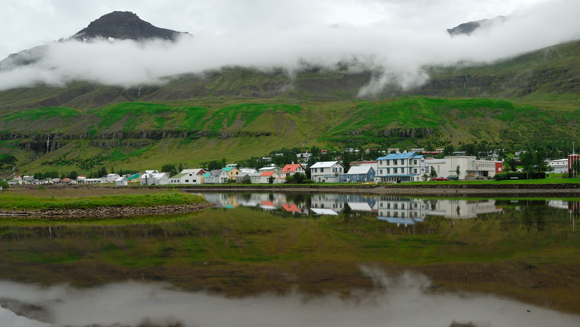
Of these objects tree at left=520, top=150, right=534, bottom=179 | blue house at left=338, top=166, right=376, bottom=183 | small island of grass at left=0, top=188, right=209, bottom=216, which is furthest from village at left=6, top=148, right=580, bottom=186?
small island of grass at left=0, top=188, right=209, bottom=216

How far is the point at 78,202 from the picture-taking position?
39.6 meters

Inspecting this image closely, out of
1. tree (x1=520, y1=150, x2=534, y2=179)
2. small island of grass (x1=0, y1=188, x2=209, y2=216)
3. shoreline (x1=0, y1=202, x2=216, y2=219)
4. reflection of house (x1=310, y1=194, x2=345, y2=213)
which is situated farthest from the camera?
tree (x1=520, y1=150, x2=534, y2=179)

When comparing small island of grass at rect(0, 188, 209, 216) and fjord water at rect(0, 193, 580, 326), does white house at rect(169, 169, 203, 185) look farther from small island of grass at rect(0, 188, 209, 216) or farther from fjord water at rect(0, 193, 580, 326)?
fjord water at rect(0, 193, 580, 326)

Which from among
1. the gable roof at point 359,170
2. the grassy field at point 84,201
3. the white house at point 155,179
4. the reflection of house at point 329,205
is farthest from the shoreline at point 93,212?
the white house at point 155,179

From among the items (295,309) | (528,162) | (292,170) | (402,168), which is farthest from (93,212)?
(292,170)

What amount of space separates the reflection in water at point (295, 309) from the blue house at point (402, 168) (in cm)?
6857

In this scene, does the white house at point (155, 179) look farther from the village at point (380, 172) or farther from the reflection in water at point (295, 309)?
the reflection in water at point (295, 309)

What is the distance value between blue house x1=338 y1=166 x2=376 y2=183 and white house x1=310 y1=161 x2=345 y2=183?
2.15 m

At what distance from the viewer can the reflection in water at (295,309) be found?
9.64m

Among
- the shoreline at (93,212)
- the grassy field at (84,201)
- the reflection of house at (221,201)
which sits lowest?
the reflection of house at (221,201)

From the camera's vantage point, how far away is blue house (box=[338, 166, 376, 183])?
85250mm

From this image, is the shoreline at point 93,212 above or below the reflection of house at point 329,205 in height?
above

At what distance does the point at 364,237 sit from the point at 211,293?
11468 mm

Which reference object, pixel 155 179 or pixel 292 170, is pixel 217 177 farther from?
pixel 292 170
